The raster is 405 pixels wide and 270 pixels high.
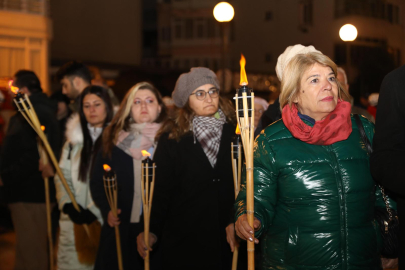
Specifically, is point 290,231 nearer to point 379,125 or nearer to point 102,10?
point 379,125

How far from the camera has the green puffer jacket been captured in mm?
2346

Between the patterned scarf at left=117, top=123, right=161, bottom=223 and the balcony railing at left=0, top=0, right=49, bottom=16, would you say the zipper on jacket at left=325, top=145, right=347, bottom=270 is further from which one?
the balcony railing at left=0, top=0, right=49, bottom=16

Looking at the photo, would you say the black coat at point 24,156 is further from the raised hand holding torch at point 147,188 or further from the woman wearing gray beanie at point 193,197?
the raised hand holding torch at point 147,188

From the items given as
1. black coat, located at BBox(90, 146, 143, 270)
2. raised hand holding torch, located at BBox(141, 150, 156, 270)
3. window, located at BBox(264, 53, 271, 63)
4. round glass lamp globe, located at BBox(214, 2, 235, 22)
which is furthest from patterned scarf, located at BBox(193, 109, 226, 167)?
window, located at BBox(264, 53, 271, 63)

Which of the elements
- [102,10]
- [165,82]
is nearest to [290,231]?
[165,82]

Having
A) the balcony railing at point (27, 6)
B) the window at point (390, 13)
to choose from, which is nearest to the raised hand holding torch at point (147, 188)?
the window at point (390, 13)

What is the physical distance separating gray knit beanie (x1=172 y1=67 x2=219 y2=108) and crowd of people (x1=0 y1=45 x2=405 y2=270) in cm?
1

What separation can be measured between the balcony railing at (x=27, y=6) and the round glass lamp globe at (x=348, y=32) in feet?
30.9

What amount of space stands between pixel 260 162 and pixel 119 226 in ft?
6.56

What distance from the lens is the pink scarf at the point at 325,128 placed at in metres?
2.37

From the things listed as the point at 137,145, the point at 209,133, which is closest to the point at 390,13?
the point at 209,133

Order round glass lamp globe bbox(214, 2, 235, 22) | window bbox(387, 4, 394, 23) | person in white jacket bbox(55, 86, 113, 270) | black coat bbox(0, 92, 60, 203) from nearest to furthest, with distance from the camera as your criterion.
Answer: person in white jacket bbox(55, 86, 113, 270)
black coat bbox(0, 92, 60, 203)
window bbox(387, 4, 394, 23)
round glass lamp globe bbox(214, 2, 235, 22)

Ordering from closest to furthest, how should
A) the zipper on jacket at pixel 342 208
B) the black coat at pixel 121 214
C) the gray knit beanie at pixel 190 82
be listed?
the zipper on jacket at pixel 342 208 < the gray knit beanie at pixel 190 82 < the black coat at pixel 121 214

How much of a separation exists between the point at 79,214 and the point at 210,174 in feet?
4.95
